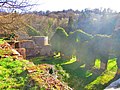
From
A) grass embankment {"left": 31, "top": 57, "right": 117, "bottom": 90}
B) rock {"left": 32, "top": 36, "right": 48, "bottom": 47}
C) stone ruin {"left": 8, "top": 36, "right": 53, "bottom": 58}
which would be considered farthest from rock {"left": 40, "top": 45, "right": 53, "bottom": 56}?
grass embankment {"left": 31, "top": 57, "right": 117, "bottom": 90}

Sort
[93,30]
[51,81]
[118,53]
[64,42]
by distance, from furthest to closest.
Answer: [93,30]
[64,42]
[118,53]
[51,81]

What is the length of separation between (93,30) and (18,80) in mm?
28846

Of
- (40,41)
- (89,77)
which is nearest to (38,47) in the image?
(40,41)

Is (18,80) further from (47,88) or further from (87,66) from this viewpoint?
(87,66)

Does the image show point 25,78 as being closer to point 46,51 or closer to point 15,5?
point 15,5

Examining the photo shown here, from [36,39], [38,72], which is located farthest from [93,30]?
[38,72]

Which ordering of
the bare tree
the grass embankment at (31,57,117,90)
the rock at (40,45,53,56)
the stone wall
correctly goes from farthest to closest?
the rock at (40,45,53,56) → the stone wall → the grass embankment at (31,57,117,90) → the bare tree

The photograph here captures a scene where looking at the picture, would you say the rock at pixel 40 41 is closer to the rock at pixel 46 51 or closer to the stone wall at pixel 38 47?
the stone wall at pixel 38 47

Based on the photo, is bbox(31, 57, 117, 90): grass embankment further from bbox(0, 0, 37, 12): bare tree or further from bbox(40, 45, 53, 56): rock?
bbox(0, 0, 37, 12): bare tree

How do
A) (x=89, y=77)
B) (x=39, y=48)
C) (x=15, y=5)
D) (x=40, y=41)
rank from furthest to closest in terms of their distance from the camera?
(x=40, y=41)
(x=39, y=48)
(x=89, y=77)
(x=15, y=5)

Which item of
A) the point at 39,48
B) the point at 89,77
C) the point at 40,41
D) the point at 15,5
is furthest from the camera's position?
the point at 40,41

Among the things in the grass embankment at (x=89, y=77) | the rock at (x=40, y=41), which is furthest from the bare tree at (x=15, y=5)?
the rock at (x=40, y=41)

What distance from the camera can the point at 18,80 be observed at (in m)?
5.45

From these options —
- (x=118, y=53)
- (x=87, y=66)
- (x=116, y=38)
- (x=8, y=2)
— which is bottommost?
(x=87, y=66)
